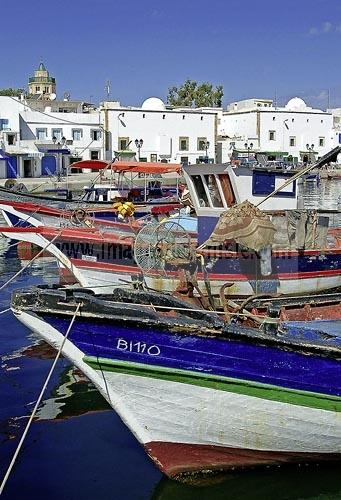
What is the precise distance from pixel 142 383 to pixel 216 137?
5141 centimetres

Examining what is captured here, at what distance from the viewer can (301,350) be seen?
5.77m

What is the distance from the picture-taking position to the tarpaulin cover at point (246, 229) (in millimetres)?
9000

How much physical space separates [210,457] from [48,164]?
1692 inches

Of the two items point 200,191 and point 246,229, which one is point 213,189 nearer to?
point 200,191

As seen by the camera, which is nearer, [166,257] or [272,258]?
[166,257]

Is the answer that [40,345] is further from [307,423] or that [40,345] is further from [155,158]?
[155,158]

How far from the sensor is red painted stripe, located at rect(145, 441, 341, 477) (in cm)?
618

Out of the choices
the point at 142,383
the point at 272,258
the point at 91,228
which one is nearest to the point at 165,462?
the point at 142,383

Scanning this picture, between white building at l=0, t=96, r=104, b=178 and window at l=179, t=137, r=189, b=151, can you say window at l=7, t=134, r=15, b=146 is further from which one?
window at l=179, t=137, r=189, b=151

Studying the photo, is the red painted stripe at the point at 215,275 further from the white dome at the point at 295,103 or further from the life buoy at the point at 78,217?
the white dome at the point at 295,103

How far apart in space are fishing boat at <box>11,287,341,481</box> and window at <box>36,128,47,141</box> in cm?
4424

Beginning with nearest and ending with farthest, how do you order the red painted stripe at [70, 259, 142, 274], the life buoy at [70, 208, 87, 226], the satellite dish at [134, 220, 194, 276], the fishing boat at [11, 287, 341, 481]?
the fishing boat at [11, 287, 341, 481], the satellite dish at [134, 220, 194, 276], the red painted stripe at [70, 259, 142, 274], the life buoy at [70, 208, 87, 226]

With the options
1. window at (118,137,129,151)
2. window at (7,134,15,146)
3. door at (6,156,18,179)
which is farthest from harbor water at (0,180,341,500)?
window at (118,137,129,151)

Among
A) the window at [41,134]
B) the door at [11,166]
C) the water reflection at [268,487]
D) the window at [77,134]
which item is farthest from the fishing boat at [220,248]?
the window at [77,134]
